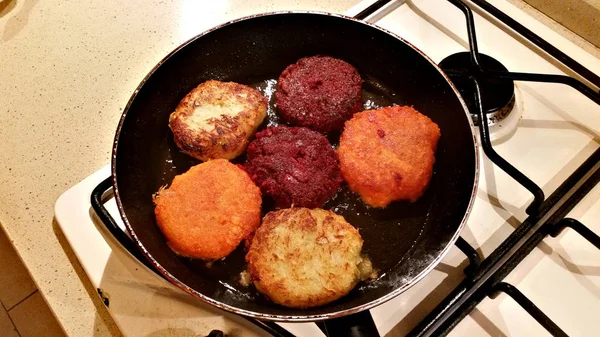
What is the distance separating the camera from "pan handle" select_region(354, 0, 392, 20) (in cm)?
122

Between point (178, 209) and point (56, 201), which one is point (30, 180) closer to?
point (56, 201)

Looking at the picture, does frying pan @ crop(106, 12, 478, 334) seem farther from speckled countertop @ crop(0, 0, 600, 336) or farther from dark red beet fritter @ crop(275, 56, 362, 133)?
speckled countertop @ crop(0, 0, 600, 336)

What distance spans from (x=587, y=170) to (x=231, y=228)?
739 millimetres

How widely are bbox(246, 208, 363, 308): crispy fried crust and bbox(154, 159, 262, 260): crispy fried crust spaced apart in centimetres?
5

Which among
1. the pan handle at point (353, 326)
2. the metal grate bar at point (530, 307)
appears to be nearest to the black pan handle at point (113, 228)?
the pan handle at point (353, 326)

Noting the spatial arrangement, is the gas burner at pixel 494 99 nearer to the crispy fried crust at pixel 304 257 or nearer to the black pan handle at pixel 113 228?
the crispy fried crust at pixel 304 257

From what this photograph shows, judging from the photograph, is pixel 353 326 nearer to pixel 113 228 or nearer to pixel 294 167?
pixel 294 167

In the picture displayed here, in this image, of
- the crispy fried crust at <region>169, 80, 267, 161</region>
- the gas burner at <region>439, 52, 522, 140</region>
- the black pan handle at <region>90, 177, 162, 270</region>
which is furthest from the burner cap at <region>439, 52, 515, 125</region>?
the black pan handle at <region>90, 177, 162, 270</region>

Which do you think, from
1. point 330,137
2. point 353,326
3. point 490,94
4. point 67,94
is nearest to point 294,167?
point 330,137

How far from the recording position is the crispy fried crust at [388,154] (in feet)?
3.19

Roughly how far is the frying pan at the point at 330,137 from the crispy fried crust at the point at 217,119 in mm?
48

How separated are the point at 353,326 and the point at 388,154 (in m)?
0.36

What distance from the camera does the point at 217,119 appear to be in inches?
40.3

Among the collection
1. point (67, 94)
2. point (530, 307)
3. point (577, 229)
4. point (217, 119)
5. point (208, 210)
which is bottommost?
point (67, 94)
